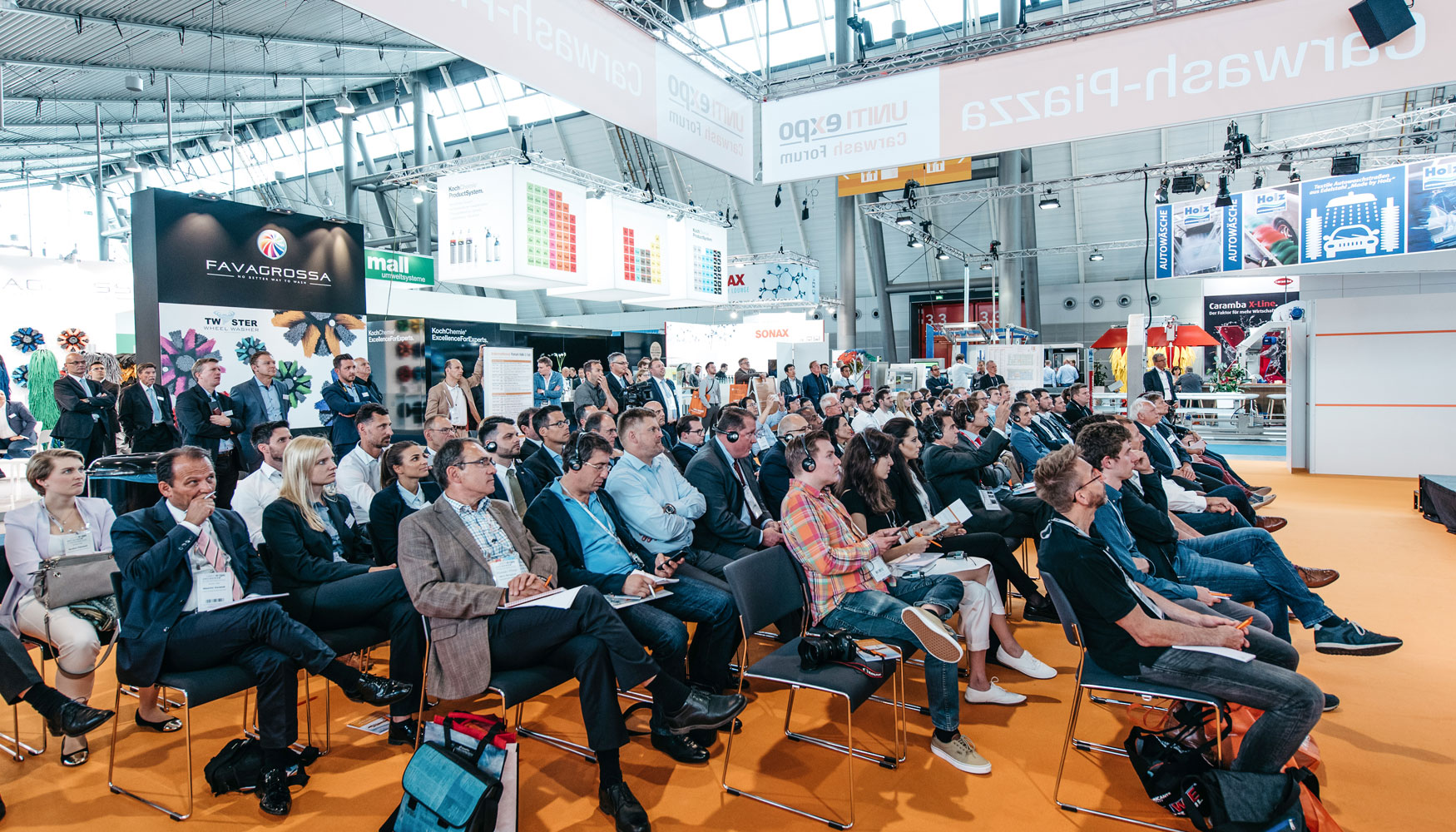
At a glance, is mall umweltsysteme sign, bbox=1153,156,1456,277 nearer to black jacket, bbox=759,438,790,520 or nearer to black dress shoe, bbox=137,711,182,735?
black jacket, bbox=759,438,790,520

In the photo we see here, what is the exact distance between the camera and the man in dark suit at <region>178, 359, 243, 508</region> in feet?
18.7

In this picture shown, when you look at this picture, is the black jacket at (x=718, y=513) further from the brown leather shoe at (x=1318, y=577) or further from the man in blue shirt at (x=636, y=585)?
the brown leather shoe at (x=1318, y=577)

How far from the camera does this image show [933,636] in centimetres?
280

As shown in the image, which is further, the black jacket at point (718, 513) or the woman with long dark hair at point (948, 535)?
the woman with long dark hair at point (948, 535)

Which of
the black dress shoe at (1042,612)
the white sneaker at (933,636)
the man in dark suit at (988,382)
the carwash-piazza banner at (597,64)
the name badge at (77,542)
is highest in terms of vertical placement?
the carwash-piazza banner at (597,64)

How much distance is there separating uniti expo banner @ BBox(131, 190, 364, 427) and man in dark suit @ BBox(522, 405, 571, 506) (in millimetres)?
4345

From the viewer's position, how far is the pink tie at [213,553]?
280 cm

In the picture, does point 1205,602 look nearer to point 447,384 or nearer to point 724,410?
point 724,410

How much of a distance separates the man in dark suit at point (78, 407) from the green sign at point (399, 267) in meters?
6.83

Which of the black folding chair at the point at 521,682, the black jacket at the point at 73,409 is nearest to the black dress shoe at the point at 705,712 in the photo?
the black folding chair at the point at 521,682

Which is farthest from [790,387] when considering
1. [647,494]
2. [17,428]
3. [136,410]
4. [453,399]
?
[17,428]

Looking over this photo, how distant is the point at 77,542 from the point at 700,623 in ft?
8.61

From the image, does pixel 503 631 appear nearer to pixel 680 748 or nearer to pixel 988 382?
pixel 680 748

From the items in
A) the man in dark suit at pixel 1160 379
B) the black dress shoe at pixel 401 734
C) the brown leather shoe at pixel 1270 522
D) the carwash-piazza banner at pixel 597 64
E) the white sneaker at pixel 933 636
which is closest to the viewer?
the carwash-piazza banner at pixel 597 64
